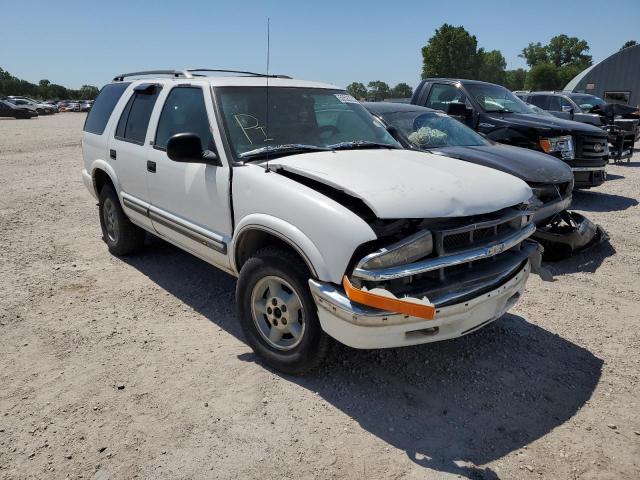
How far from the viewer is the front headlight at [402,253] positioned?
8.82ft

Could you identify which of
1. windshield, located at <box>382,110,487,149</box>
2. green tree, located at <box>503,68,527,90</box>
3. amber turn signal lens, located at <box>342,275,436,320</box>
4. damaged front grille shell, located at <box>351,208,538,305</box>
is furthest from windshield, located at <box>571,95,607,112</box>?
green tree, located at <box>503,68,527,90</box>

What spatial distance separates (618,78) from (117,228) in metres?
44.5

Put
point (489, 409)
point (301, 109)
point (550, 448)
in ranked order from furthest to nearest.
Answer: point (301, 109), point (489, 409), point (550, 448)

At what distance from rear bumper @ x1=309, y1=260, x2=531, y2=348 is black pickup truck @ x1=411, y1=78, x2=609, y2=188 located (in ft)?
18.9

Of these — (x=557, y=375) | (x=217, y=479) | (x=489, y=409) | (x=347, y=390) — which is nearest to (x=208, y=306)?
(x=347, y=390)

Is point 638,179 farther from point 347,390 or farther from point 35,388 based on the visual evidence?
point 35,388

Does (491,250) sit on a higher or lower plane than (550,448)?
higher

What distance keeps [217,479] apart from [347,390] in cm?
103

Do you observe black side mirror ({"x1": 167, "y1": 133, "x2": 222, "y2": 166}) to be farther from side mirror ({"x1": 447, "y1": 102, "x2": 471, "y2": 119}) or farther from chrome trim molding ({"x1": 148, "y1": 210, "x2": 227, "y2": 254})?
side mirror ({"x1": 447, "y1": 102, "x2": 471, "y2": 119})

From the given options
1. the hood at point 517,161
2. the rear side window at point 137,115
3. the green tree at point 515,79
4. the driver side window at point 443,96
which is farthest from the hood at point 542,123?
the green tree at point 515,79

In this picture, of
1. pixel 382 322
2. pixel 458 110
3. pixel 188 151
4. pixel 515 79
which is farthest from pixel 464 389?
pixel 515 79

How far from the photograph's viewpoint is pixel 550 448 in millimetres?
2672

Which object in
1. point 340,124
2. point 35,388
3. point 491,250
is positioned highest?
point 340,124

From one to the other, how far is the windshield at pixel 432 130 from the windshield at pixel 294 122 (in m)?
2.35
